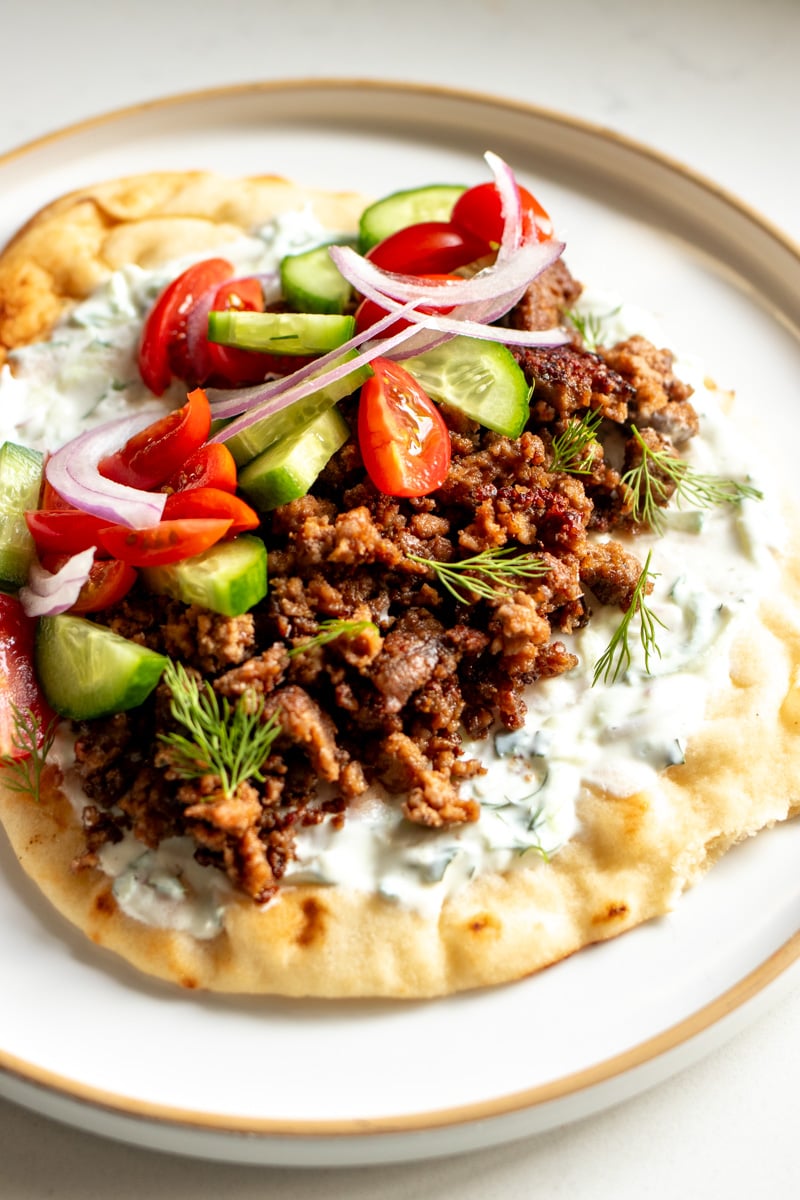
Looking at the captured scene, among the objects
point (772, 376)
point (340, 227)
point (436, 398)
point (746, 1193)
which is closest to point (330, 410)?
point (436, 398)

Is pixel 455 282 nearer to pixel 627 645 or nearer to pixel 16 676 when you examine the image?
pixel 627 645

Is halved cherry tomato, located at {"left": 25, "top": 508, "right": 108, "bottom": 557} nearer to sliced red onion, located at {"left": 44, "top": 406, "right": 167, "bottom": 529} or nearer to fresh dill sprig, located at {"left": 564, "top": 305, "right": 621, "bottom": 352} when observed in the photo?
sliced red onion, located at {"left": 44, "top": 406, "right": 167, "bottom": 529}

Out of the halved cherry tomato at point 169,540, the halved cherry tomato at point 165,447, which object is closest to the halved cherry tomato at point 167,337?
the halved cherry tomato at point 165,447

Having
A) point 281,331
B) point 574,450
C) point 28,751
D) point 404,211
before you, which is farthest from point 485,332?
point 28,751

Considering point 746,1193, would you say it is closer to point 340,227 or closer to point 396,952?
point 396,952

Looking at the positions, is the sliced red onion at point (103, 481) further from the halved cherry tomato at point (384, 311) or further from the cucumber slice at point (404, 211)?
the cucumber slice at point (404, 211)

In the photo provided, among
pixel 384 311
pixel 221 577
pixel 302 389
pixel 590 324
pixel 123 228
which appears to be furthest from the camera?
pixel 123 228
